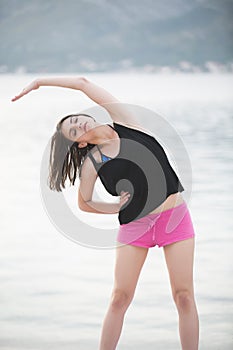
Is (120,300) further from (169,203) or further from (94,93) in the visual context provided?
(94,93)

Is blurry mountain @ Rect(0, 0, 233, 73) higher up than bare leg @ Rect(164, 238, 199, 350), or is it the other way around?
blurry mountain @ Rect(0, 0, 233, 73)

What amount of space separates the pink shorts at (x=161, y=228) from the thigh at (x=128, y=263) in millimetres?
26

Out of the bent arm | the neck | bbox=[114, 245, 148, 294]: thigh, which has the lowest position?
bbox=[114, 245, 148, 294]: thigh

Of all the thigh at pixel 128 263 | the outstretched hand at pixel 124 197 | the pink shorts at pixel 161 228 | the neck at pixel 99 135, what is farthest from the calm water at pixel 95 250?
the neck at pixel 99 135

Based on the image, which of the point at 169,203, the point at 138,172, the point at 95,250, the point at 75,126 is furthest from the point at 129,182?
the point at 95,250

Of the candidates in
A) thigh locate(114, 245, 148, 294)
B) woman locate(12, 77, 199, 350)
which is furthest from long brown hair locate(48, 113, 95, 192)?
thigh locate(114, 245, 148, 294)

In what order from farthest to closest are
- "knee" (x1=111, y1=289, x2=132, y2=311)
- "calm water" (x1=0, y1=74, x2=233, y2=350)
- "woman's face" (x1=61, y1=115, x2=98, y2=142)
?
"calm water" (x1=0, y1=74, x2=233, y2=350), "knee" (x1=111, y1=289, x2=132, y2=311), "woman's face" (x1=61, y1=115, x2=98, y2=142)

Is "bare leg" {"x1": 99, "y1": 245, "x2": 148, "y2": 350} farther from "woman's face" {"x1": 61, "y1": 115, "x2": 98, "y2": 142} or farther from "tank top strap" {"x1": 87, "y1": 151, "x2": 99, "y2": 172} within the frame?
"woman's face" {"x1": 61, "y1": 115, "x2": 98, "y2": 142}

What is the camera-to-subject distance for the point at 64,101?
5227 millimetres

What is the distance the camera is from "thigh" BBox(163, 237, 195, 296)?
2422 millimetres

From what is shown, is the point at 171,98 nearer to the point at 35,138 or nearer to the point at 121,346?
the point at 35,138

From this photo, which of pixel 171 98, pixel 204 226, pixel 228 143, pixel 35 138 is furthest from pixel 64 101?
pixel 204 226

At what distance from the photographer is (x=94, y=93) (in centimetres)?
244

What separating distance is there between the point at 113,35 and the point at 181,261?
213 cm
